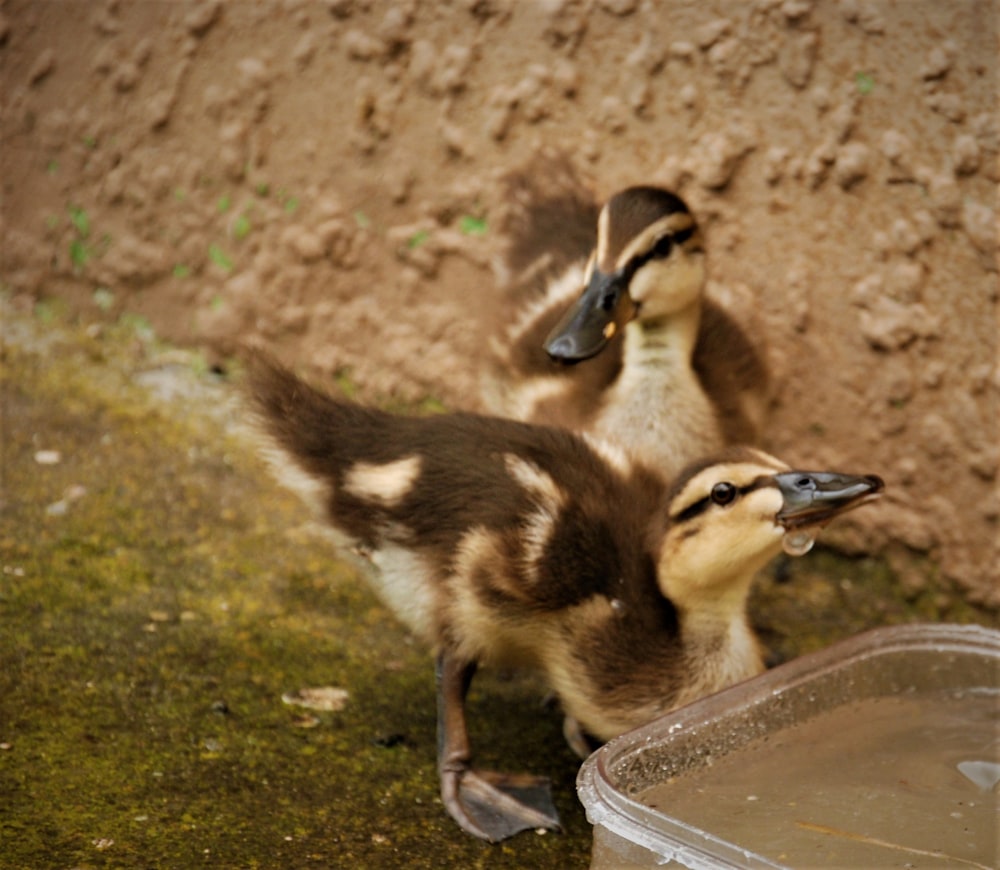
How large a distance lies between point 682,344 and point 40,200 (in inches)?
65.1

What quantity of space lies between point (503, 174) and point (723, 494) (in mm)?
1176

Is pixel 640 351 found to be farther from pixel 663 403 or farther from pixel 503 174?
pixel 503 174

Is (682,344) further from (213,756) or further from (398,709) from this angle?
(213,756)

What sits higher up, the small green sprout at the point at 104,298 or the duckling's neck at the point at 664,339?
the duckling's neck at the point at 664,339

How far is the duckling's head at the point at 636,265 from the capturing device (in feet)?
7.22

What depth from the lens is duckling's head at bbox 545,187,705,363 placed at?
7.22 feet

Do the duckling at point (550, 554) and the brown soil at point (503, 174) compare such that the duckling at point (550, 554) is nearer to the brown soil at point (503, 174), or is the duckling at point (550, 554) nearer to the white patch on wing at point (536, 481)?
the white patch on wing at point (536, 481)

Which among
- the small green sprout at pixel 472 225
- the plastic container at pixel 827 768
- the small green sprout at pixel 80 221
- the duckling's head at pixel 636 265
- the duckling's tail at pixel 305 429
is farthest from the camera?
the small green sprout at pixel 80 221

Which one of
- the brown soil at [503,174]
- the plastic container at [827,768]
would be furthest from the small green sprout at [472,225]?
the plastic container at [827,768]

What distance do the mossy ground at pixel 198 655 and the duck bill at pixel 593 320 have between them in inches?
22.1

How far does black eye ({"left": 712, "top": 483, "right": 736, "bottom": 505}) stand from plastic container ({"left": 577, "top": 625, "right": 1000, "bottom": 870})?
0.78 ft

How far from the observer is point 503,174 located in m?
2.83

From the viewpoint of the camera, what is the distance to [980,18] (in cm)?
225

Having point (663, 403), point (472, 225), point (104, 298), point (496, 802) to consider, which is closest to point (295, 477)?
point (496, 802)
